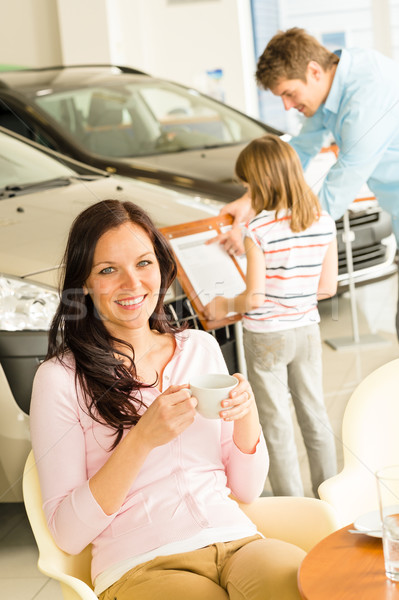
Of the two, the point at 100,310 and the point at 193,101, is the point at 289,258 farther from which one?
the point at 193,101

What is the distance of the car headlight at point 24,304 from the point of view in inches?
40.5

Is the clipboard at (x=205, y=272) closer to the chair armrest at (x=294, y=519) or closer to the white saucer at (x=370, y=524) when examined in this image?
the chair armrest at (x=294, y=519)

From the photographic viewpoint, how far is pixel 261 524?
30.9 inches

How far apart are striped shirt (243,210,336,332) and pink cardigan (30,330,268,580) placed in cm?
25

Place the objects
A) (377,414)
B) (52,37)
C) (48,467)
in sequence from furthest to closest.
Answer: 1. (52,37)
2. (377,414)
3. (48,467)

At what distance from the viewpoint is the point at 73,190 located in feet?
3.74

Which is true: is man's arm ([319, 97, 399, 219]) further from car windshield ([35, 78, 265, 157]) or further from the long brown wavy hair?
car windshield ([35, 78, 265, 157])

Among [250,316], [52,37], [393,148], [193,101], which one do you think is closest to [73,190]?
[250,316]

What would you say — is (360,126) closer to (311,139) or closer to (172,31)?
(311,139)

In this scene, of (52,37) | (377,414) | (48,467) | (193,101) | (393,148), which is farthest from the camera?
(52,37)

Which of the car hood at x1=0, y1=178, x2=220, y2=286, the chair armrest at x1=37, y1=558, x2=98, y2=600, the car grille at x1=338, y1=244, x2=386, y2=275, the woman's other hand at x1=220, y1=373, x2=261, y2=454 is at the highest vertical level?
the car hood at x1=0, y1=178, x2=220, y2=286

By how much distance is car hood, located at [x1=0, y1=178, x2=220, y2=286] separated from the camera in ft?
3.30

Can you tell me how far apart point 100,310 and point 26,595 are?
0.50m

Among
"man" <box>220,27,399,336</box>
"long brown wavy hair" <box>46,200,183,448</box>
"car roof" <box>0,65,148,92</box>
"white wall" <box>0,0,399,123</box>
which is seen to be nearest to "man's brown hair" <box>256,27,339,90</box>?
"man" <box>220,27,399,336</box>
